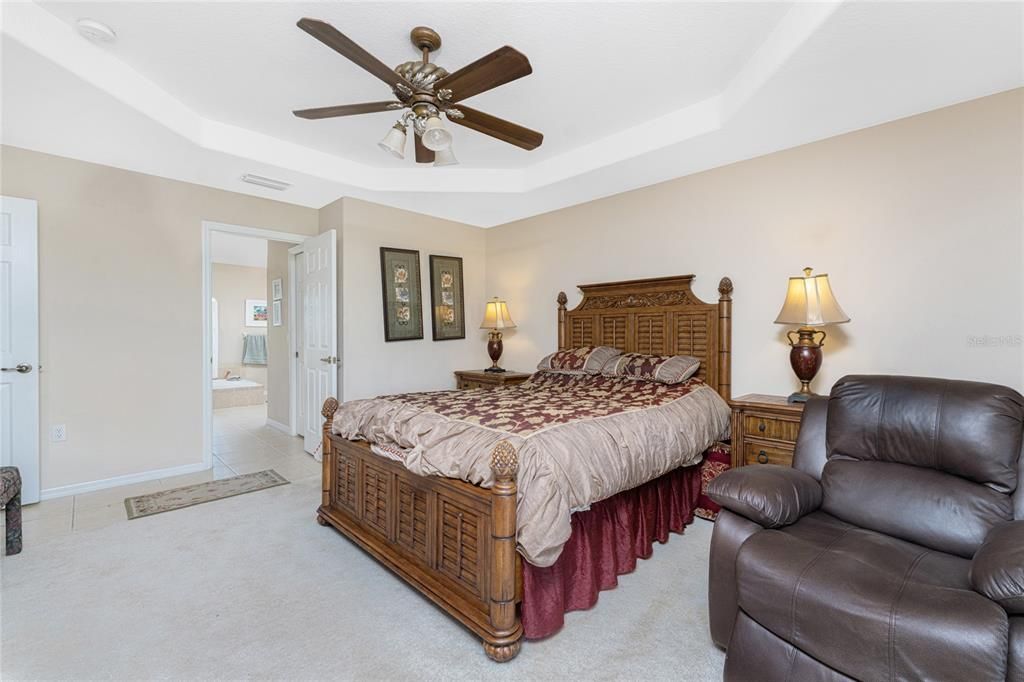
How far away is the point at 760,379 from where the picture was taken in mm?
3379

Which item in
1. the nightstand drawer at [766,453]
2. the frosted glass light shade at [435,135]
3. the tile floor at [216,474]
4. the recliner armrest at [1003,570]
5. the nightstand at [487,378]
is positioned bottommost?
the tile floor at [216,474]

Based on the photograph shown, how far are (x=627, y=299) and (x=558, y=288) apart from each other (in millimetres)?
904

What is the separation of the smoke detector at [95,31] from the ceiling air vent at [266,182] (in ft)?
4.59

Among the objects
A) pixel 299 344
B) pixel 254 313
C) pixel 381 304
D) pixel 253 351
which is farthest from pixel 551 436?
pixel 254 313

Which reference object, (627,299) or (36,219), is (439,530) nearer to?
(627,299)

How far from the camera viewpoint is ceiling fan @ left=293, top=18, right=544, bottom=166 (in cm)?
186

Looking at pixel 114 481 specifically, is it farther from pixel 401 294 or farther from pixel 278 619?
pixel 401 294

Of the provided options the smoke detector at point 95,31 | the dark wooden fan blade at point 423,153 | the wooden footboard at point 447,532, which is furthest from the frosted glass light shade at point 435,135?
the smoke detector at point 95,31

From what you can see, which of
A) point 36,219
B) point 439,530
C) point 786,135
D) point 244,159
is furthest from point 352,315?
point 786,135

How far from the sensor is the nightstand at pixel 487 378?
15.4ft

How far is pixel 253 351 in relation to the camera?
891cm

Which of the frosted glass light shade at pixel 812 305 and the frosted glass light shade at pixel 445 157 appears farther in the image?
the frosted glass light shade at pixel 812 305

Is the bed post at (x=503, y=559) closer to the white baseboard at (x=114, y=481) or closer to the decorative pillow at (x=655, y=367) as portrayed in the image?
the decorative pillow at (x=655, y=367)

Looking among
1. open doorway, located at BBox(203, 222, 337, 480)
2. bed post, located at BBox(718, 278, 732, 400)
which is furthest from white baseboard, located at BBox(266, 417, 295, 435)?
bed post, located at BBox(718, 278, 732, 400)
